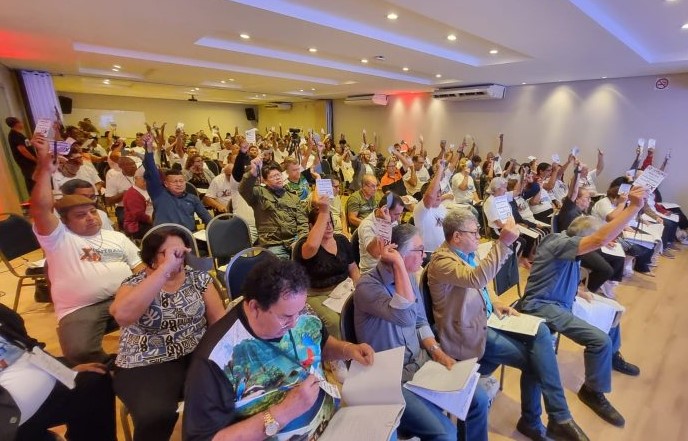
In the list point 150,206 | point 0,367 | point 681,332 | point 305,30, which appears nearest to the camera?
point 0,367

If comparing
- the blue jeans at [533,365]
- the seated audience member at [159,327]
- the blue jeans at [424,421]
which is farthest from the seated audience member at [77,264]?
the blue jeans at [533,365]

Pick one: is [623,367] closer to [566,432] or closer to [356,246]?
[566,432]

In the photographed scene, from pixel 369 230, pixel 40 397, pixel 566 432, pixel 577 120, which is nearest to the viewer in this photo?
pixel 40 397

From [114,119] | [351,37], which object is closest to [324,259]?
[351,37]

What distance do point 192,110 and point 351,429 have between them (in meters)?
17.2

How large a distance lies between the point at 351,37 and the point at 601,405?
442cm

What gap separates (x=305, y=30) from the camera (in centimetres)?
400

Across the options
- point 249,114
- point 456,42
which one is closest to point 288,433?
point 456,42

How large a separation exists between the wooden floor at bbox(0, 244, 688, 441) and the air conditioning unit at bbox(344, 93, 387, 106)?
9.34 metres

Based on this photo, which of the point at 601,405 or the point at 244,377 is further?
the point at 601,405

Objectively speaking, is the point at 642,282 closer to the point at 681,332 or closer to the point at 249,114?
the point at 681,332

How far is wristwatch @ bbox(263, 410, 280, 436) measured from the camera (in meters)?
1.03

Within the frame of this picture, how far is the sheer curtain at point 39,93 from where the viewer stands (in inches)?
294

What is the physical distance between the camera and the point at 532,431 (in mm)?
1889
